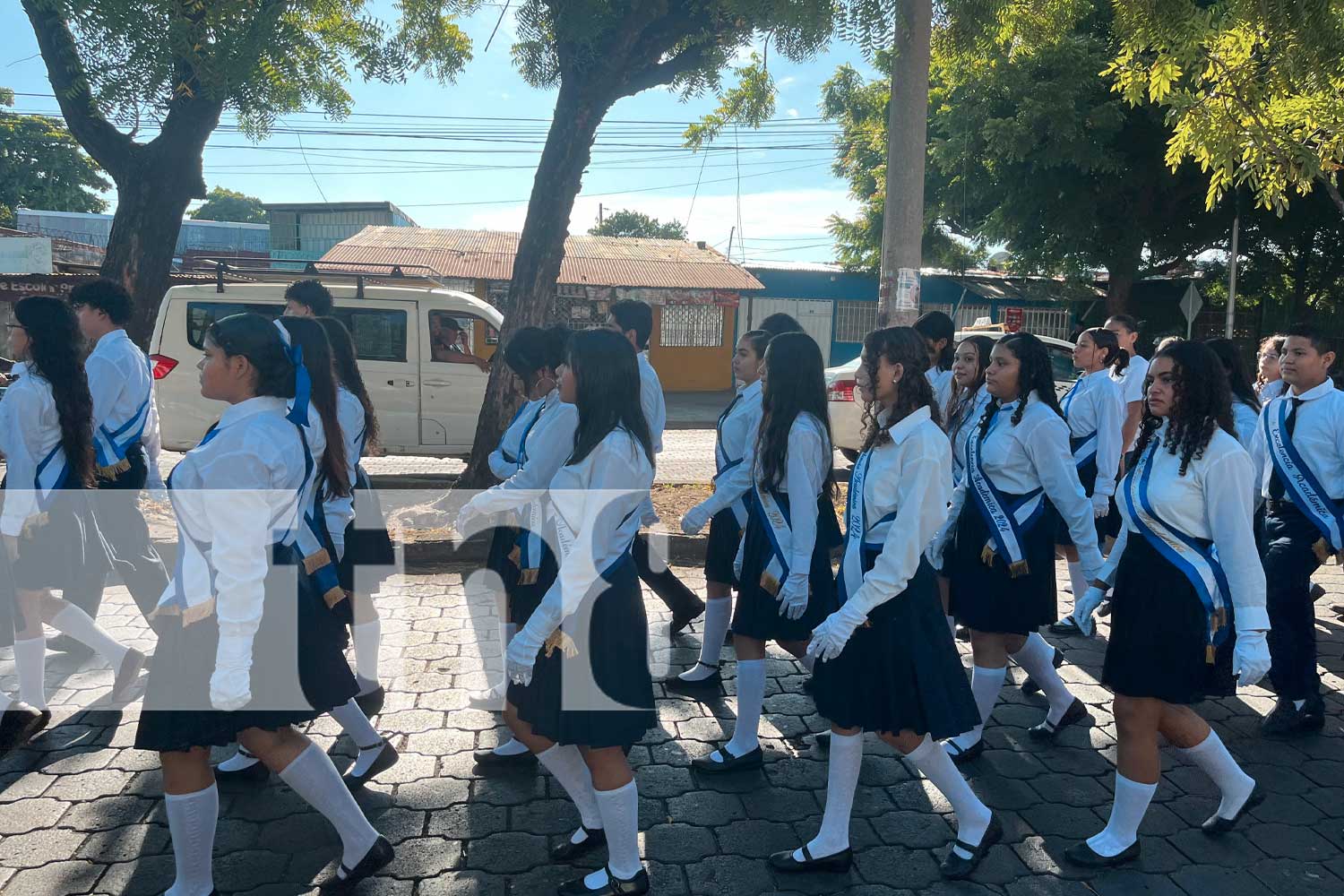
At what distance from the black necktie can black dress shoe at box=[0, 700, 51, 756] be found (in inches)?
214

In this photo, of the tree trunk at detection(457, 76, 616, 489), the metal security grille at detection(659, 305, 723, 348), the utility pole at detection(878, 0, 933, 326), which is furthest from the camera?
the metal security grille at detection(659, 305, 723, 348)

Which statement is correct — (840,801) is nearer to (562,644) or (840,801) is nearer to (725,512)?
(562,644)

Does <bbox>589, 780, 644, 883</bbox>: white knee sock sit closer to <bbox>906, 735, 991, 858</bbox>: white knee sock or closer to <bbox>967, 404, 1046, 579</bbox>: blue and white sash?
<bbox>906, 735, 991, 858</bbox>: white knee sock

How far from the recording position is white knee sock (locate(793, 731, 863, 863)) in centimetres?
317

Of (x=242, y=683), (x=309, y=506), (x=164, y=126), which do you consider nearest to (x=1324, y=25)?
(x=309, y=506)

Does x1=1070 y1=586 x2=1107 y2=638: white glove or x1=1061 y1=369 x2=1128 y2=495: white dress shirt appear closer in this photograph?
x1=1070 y1=586 x2=1107 y2=638: white glove

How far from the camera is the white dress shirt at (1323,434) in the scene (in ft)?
14.4

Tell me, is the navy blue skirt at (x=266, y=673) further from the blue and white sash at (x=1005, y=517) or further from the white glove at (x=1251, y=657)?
the white glove at (x=1251, y=657)

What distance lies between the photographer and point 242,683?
102 inches

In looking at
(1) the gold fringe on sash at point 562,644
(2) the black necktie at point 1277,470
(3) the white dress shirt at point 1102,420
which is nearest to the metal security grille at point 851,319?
(3) the white dress shirt at point 1102,420

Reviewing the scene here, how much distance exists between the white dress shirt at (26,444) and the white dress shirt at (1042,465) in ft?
12.2

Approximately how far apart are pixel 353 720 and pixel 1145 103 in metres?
16.7

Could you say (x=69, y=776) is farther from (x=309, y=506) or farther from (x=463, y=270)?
(x=463, y=270)

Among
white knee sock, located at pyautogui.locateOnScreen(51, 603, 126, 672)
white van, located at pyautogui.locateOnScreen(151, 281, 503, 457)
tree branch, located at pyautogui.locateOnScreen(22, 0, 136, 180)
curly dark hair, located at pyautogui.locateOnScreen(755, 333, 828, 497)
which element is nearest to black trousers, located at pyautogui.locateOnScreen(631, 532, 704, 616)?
curly dark hair, located at pyautogui.locateOnScreen(755, 333, 828, 497)
